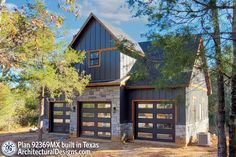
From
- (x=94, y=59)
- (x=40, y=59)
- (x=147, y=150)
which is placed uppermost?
(x=94, y=59)

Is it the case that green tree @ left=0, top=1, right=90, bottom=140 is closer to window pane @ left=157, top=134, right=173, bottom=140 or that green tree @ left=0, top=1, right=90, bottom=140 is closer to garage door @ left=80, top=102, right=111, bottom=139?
garage door @ left=80, top=102, right=111, bottom=139

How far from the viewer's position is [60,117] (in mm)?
17531

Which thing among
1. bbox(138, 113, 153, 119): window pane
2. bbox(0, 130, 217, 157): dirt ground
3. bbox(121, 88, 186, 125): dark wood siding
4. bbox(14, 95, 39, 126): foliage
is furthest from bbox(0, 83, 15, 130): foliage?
bbox(138, 113, 153, 119): window pane

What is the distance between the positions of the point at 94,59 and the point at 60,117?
4.54 meters

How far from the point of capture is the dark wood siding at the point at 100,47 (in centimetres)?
1545

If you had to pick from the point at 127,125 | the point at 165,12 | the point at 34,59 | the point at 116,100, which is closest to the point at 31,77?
the point at 34,59

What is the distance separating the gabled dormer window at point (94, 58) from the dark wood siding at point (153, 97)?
2.73 metres

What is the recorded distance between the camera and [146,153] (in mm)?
11312

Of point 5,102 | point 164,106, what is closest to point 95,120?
point 164,106

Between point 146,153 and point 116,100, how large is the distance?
411cm

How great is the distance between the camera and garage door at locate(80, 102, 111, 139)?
15242 millimetres

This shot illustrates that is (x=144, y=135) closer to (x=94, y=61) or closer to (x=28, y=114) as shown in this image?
(x=94, y=61)

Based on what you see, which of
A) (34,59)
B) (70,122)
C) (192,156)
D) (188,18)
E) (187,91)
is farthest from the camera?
(70,122)

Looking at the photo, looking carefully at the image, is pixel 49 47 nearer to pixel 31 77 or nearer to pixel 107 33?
pixel 31 77
